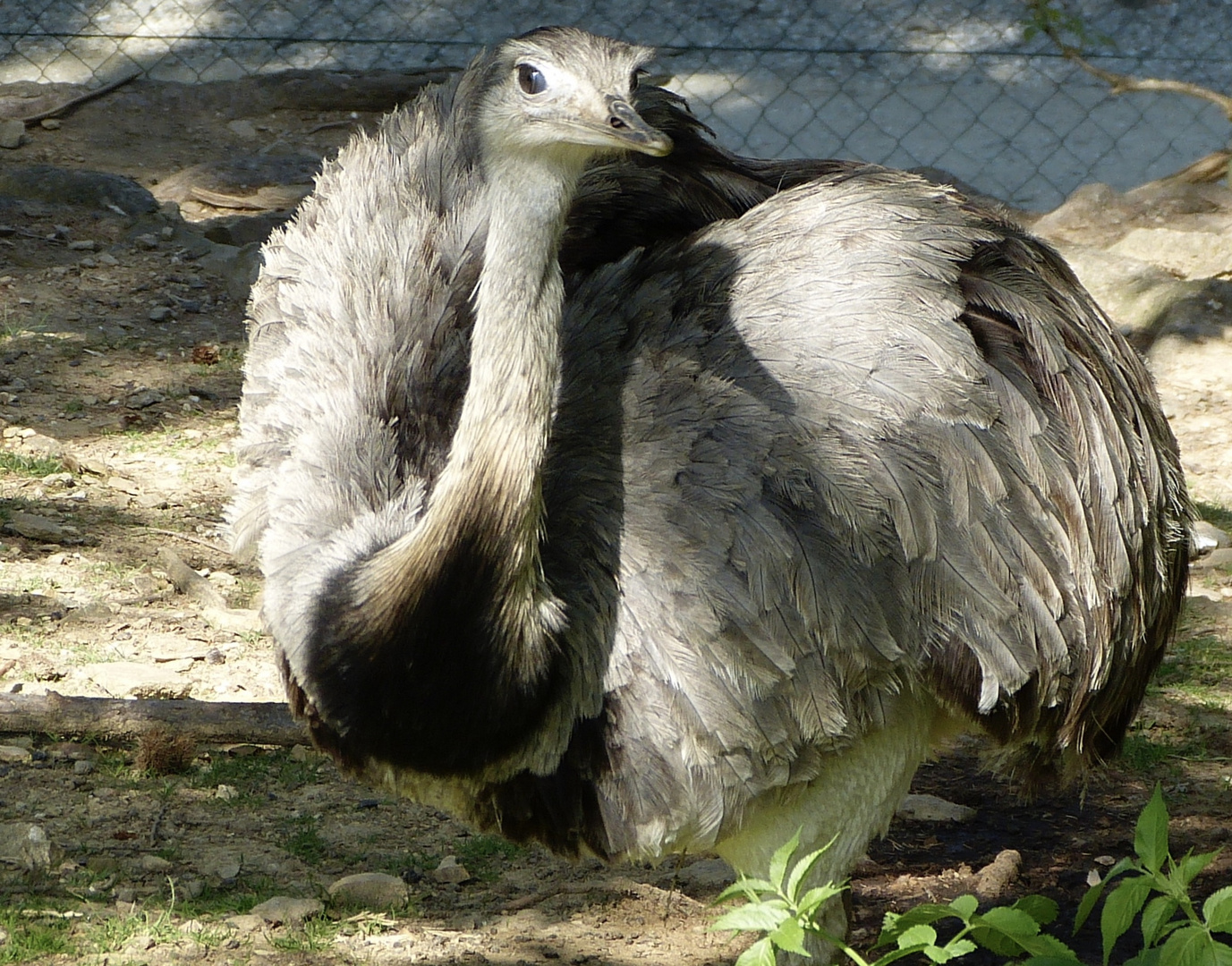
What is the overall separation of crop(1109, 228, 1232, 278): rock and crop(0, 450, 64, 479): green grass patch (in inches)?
173

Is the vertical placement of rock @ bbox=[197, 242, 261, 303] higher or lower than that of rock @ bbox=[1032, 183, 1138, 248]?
lower

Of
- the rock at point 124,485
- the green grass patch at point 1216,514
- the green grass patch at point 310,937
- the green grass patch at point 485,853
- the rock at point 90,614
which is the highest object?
the green grass patch at point 1216,514

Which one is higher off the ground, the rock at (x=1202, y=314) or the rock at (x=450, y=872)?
the rock at (x=1202, y=314)

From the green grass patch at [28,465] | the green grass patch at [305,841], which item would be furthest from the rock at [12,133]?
the green grass patch at [305,841]

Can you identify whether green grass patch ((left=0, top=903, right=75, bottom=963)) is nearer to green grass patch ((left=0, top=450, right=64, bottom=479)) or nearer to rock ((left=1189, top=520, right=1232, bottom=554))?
green grass patch ((left=0, top=450, right=64, bottom=479))

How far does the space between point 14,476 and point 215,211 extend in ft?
9.08

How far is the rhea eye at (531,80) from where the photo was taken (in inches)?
89.0

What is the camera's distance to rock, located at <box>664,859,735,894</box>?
339cm

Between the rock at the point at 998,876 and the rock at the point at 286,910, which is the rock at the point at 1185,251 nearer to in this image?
the rock at the point at 998,876

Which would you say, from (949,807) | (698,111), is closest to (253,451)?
(949,807)

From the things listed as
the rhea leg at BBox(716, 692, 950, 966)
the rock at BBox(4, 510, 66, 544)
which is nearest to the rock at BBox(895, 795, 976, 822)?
the rhea leg at BBox(716, 692, 950, 966)

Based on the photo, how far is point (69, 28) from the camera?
867 cm

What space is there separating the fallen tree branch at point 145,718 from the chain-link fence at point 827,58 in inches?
209

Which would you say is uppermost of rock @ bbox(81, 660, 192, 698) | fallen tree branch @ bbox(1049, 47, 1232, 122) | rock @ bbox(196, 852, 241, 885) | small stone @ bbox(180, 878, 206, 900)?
fallen tree branch @ bbox(1049, 47, 1232, 122)
